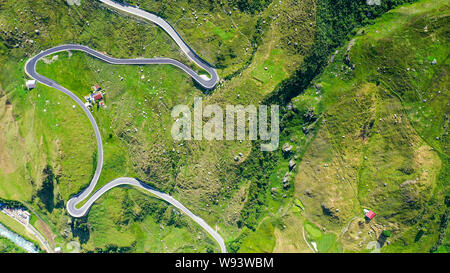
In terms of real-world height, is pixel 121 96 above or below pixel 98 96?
below

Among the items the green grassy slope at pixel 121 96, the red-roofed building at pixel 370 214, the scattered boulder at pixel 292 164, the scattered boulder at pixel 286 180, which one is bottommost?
the red-roofed building at pixel 370 214

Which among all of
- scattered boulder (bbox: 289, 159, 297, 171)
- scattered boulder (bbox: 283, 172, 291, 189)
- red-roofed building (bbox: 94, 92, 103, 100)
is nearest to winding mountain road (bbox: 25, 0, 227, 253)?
→ red-roofed building (bbox: 94, 92, 103, 100)

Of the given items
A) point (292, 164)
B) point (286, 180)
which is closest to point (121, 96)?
point (292, 164)

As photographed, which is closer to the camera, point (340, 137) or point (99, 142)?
point (340, 137)

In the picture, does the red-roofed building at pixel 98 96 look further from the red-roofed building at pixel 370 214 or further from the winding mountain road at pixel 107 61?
the red-roofed building at pixel 370 214

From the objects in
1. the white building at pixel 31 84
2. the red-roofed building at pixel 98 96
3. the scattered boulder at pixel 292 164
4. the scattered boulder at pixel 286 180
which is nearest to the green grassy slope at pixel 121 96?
the white building at pixel 31 84

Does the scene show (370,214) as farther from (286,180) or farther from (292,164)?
(292,164)

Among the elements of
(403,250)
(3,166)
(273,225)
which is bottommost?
(403,250)

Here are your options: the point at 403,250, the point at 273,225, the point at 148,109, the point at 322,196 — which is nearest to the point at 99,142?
the point at 148,109

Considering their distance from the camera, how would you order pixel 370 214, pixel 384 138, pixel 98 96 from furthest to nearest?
pixel 98 96
pixel 384 138
pixel 370 214

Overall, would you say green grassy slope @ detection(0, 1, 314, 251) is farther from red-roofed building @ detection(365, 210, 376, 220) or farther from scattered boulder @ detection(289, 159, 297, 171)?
red-roofed building @ detection(365, 210, 376, 220)

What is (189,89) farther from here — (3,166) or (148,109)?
(3,166)
